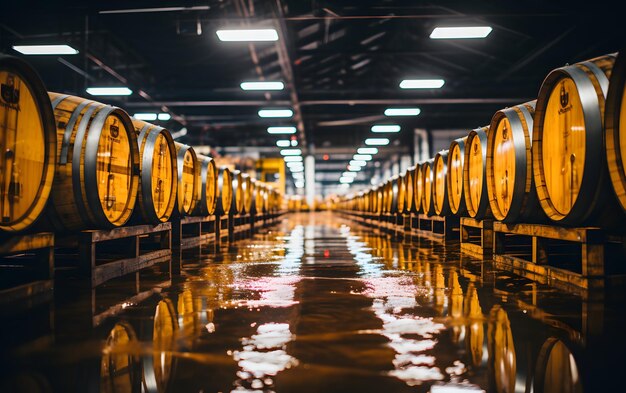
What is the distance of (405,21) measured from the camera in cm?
1247

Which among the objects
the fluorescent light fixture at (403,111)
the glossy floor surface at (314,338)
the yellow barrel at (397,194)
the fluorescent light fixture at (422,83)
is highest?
the fluorescent light fixture at (422,83)

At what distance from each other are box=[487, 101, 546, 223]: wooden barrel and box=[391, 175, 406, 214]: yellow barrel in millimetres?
5303

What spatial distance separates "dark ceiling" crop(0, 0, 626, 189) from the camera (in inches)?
395

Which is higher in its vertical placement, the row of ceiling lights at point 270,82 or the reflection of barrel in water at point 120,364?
the row of ceiling lights at point 270,82

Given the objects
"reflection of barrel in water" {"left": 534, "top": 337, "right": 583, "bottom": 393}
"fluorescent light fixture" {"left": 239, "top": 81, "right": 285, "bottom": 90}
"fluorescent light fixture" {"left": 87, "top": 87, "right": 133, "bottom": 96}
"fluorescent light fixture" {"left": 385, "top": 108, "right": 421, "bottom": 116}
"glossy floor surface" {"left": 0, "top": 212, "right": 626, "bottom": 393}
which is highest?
"fluorescent light fixture" {"left": 239, "top": 81, "right": 285, "bottom": 90}

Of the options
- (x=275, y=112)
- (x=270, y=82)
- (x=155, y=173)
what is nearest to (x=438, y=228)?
(x=155, y=173)

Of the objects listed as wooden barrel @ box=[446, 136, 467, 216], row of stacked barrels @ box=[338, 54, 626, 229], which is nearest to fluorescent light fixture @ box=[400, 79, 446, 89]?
wooden barrel @ box=[446, 136, 467, 216]

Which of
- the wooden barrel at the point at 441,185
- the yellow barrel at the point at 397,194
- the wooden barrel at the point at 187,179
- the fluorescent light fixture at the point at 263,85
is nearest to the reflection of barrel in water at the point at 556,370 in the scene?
the wooden barrel at the point at 441,185

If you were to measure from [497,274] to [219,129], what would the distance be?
24864 mm

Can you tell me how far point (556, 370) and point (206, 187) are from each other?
22.2 feet

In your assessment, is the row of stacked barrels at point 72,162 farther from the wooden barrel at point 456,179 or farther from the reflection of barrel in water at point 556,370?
the wooden barrel at point 456,179

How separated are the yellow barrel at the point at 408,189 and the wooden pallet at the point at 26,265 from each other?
6951 millimetres

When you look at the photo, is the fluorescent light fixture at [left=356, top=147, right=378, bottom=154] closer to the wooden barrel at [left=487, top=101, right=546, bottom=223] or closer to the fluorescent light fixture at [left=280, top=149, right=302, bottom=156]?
the fluorescent light fixture at [left=280, top=149, right=302, bottom=156]

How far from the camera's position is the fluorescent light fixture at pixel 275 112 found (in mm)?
19369
